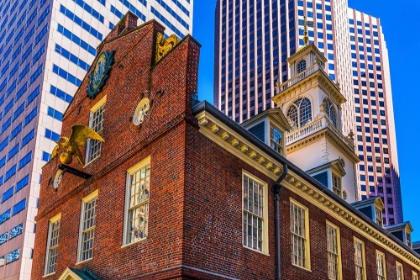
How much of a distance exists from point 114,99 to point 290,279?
8.73 meters

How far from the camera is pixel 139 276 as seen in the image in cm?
1320

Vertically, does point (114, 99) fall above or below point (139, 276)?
above

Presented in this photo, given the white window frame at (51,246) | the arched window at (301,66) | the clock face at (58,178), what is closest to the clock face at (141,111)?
the clock face at (58,178)

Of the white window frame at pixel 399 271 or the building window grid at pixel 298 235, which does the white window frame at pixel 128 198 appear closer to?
the building window grid at pixel 298 235

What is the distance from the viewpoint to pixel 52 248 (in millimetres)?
18875

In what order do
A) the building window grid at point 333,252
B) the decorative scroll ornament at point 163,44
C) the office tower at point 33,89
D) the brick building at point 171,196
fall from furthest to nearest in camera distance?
the office tower at point 33,89
the building window grid at point 333,252
the decorative scroll ornament at point 163,44
the brick building at point 171,196

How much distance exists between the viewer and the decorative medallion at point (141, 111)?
51.1ft

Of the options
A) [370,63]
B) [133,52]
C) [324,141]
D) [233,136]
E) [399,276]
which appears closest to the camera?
[233,136]

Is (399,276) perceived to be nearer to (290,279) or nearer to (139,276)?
(290,279)

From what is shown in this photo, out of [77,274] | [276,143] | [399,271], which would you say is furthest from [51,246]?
[399,271]

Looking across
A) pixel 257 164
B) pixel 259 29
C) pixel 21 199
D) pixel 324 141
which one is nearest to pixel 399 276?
pixel 324 141

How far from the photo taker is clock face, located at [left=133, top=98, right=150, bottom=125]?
15570 mm

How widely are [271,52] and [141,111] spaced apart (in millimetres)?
111414

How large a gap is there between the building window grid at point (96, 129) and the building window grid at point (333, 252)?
9547mm
